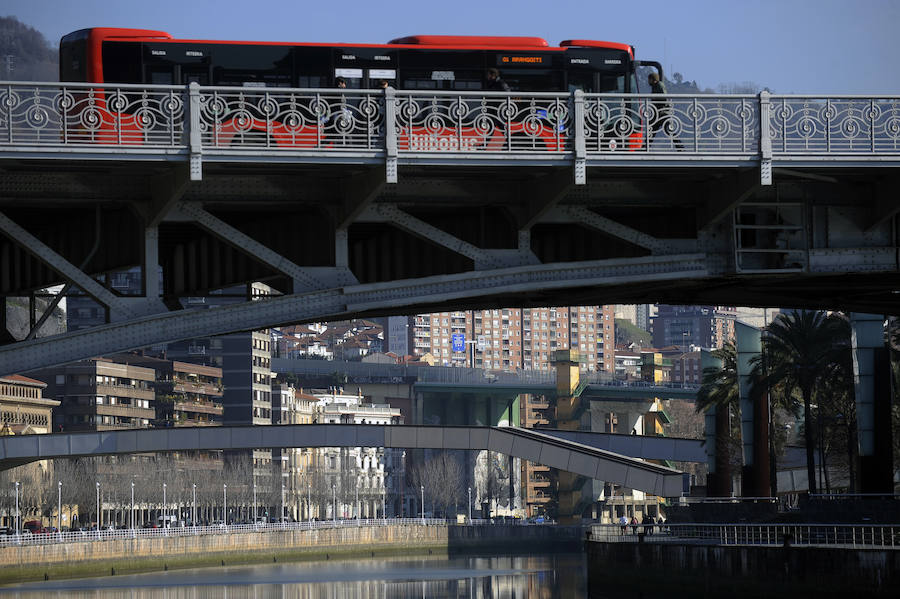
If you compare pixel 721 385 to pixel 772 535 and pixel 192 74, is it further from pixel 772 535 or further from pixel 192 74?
pixel 192 74

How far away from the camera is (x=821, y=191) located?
88.6 ft

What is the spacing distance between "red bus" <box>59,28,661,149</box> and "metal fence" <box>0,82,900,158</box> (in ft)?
15.6

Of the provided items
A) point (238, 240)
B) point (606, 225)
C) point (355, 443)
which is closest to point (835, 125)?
point (606, 225)

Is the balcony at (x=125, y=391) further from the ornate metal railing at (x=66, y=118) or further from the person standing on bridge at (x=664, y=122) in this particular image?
the ornate metal railing at (x=66, y=118)

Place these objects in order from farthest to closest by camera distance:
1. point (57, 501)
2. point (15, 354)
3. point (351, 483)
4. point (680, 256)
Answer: point (351, 483) < point (57, 501) < point (680, 256) < point (15, 354)

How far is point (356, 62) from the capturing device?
107ft

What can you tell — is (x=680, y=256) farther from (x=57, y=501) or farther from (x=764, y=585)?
(x=57, y=501)

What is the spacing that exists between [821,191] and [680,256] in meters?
2.69

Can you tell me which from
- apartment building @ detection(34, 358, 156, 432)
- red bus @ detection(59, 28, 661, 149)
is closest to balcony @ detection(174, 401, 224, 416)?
apartment building @ detection(34, 358, 156, 432)

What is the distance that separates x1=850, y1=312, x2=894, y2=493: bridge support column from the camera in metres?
49.5

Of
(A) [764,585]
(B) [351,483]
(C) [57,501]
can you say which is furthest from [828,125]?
(B) [351,483]

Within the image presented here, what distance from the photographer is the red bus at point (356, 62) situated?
104 ft

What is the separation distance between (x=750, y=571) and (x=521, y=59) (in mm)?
16998

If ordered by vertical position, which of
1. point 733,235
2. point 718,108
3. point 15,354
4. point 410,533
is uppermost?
point 718,108
